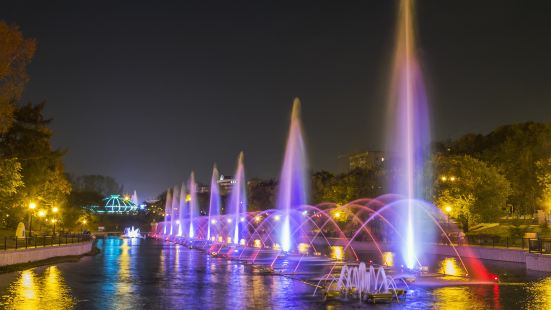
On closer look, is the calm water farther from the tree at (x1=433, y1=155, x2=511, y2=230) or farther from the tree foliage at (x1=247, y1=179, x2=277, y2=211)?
the tree foliage at (x1=247, y1=179, x2=277, y2=211)

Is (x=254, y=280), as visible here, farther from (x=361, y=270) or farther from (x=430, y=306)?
(x=430, y=306)

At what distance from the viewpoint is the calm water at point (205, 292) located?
16.9 metres

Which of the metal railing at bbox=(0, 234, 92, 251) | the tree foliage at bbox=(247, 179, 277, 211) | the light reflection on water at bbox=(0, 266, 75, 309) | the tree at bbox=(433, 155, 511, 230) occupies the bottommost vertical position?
the light reflection on water at bbox=(0, 266, 75, 309)

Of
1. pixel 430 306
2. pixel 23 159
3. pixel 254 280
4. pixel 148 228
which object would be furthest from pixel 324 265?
pixel 148 228

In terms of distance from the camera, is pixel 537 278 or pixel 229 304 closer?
pixel 229 304

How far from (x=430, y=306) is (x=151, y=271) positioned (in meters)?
16.6

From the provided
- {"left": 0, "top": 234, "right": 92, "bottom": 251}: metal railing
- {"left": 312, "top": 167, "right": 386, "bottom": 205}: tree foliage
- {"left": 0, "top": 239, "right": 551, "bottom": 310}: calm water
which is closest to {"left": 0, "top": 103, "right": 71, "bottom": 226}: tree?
{"left": 0, "top": 234, "right": 92, "bottom": 251}: metal railing

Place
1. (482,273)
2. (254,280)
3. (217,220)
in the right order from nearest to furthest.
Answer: (254,280), (482,273), (217,220)

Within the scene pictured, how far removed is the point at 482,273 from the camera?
88.6 ft

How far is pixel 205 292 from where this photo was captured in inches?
790

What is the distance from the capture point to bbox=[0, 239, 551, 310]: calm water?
16.9m

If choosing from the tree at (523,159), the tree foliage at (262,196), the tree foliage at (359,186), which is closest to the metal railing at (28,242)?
the tree foliage at (359,186)

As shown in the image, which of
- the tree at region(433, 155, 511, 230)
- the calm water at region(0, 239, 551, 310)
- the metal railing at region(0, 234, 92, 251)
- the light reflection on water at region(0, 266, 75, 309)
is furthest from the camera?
the tree at region(433, 155, 511, 230)

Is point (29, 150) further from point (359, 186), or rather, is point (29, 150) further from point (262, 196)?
point (262, 196)
